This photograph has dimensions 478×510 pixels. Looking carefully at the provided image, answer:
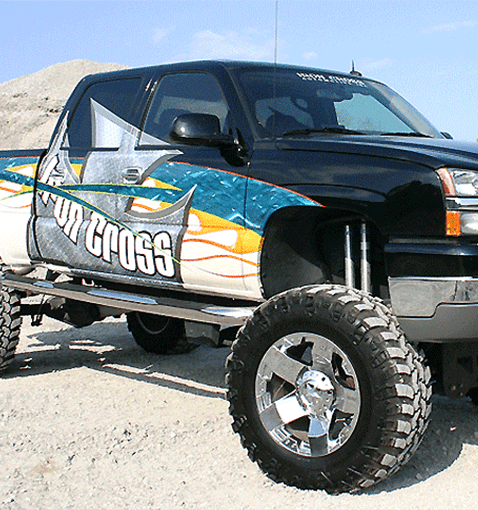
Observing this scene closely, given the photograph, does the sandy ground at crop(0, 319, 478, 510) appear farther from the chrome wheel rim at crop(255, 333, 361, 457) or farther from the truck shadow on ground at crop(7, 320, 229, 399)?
the chrome wheel rim at crop(255, 333, 361, 457)

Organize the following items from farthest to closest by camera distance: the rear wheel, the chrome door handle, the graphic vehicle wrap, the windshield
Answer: the rear wheel < the chrome door handle < the windshield < the graphic vehicle wrap

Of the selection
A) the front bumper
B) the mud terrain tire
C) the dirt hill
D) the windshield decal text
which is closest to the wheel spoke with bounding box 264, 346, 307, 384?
the front bumper

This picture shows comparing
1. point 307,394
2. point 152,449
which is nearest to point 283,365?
→ point 307,394

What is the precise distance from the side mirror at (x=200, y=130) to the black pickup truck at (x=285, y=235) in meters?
0.01

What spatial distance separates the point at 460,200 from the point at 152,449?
221cm

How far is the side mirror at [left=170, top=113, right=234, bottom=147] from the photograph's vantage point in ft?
13.3

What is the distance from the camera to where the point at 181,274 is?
4.40 metres

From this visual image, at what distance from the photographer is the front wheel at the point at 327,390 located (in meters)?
3.31

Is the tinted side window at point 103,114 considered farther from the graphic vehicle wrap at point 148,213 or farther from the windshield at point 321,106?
the windshield at point 321,106

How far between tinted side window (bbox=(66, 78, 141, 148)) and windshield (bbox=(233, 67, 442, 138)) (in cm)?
97

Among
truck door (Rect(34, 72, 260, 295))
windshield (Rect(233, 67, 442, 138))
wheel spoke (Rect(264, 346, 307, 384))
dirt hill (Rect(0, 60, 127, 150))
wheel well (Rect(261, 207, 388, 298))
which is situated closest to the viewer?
wheel spoke (Rect(264, 346, 307, 384))

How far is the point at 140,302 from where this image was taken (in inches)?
188

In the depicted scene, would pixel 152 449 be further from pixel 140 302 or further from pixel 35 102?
pixel 35 102

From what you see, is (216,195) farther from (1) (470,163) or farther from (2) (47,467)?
(2) (47,467)
